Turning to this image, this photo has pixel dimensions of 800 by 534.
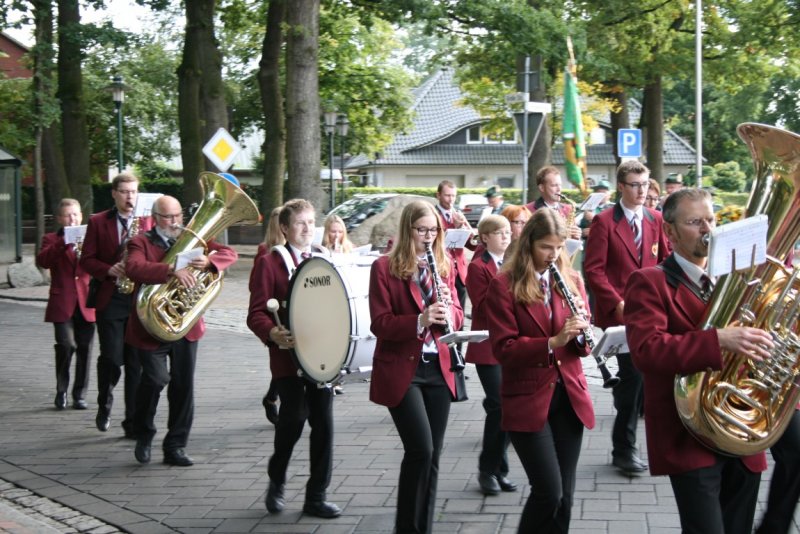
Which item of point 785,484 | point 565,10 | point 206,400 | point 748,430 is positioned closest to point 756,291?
point 748,430

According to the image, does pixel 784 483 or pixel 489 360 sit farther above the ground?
pixel 489 360

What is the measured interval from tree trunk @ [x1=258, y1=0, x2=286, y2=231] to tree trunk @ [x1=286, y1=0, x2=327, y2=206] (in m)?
7.44

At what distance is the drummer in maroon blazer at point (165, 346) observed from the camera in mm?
7568

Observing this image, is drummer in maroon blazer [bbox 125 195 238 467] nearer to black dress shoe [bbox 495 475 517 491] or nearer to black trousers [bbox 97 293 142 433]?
black trousers [bbox 97 293 142 433]

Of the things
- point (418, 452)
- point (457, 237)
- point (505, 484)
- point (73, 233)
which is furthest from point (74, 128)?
point (418, 452)

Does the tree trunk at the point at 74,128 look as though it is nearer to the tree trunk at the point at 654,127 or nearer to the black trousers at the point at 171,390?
the tree trunk at the point at 654,127

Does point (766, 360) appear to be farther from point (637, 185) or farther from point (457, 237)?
Result: point (457, 237)

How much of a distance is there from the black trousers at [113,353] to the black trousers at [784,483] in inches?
201

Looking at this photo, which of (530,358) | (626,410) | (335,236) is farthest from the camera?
(335,236)

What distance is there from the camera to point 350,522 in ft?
20.9

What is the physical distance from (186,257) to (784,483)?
394cm

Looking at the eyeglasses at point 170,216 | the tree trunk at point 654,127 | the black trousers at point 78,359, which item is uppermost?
the tree trunk at point 654,127

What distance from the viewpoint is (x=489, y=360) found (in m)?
7.09

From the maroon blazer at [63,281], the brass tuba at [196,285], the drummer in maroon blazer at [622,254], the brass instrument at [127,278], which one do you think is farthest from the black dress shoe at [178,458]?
the drummer in maroon blazer at [622,254]
